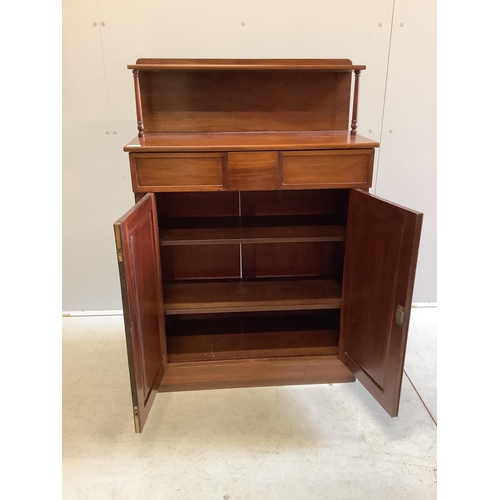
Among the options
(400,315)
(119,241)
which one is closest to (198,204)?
(119,241)

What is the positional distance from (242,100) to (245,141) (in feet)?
1.12

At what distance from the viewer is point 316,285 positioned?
6.93 ft

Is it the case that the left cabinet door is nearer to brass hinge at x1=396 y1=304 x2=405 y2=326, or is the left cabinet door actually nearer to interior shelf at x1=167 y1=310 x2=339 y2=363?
interior shelf at x1=167 y1=310 x2=339 y2=363

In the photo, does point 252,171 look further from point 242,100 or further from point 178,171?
point 242,100

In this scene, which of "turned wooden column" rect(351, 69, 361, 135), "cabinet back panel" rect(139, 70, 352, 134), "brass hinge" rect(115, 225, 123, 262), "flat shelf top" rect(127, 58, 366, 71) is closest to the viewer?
"brass hinge" rect(115, 225, 123, 262)

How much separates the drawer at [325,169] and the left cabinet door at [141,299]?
0.60 meters

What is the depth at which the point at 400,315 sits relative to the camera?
1.48 metres

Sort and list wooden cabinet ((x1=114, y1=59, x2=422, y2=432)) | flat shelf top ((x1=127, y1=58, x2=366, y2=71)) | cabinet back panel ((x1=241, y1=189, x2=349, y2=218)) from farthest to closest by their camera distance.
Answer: cabinet back panel ((x1=241, y1=189, x2=349, y2=218)) → flat shelf top ((x1=127, y1=58, x2=366, y2=71)) → wooden cabinet ((x1=114, y1=59, x2=422, y2=432))

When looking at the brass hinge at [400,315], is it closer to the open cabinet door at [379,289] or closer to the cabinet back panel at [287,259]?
the open cabinet door at [379,289]

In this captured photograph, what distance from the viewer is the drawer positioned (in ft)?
5.49

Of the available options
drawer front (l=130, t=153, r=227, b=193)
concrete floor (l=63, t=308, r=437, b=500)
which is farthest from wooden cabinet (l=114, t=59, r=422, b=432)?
concrete floor (l=63, t=308, r=437, b=500)

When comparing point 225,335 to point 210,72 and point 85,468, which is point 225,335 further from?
point 210,72

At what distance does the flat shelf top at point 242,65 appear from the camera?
166 cm

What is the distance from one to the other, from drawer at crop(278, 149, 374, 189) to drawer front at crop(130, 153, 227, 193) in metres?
0.27
